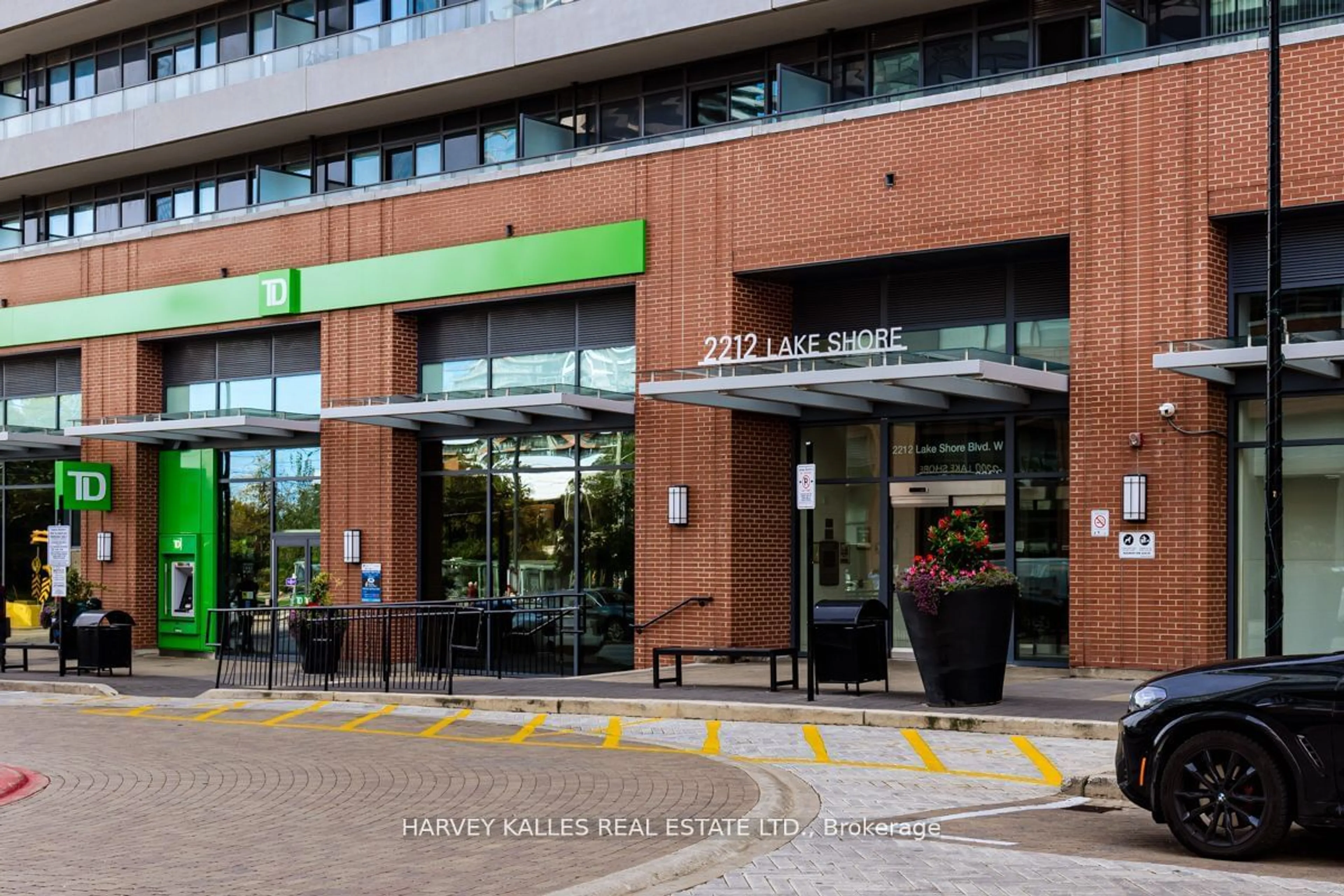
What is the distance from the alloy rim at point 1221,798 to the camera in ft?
29.4

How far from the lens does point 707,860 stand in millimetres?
9023

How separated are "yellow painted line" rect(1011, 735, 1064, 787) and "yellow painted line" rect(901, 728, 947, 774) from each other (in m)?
0.79

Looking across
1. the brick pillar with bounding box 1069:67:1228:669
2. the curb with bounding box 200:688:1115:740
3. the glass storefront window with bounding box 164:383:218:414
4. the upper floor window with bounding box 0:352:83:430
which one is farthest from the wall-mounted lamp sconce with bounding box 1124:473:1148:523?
the upper floor window with bounding box 0:352:83:430

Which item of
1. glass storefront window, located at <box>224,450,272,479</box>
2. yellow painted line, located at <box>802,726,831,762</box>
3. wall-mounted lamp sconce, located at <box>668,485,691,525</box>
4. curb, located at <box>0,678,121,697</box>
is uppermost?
glass storefront window, located at <box>224,450,272,479</box>

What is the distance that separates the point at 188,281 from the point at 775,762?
20404mm

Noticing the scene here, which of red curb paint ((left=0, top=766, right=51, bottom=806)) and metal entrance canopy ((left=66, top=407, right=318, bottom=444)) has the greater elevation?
metal entrance canopy ((left=66, top=407, right=318, bottom=444))

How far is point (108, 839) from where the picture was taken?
32.4 ft

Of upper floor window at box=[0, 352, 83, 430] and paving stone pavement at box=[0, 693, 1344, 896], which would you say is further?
upper floor window at box=[0, 352, 83, 430]

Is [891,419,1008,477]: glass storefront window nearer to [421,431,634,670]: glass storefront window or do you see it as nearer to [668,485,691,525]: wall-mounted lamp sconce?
[668,485,691,525]: wall-mounted lamp sconce

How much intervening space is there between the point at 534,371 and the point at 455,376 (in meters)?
1.73

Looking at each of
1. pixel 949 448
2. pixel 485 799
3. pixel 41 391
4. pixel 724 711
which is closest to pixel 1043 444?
pixel 949 448

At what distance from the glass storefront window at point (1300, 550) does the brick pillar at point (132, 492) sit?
21.1m

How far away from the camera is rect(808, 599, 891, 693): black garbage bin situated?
17.6m

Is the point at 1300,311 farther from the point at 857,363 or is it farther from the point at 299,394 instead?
the point at 299,394
